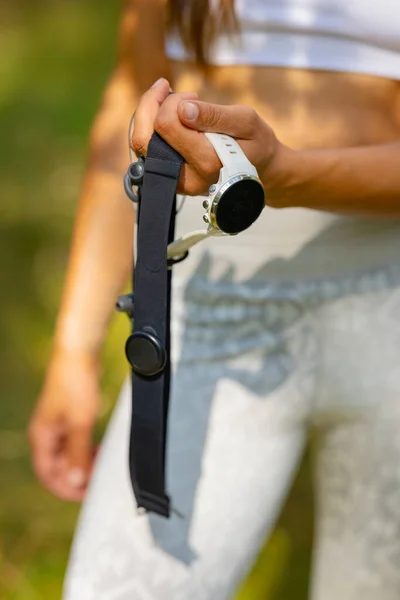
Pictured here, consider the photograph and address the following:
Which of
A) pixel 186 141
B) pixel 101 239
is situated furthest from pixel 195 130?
pixel 101 239

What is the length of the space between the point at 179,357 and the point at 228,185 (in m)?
0.45

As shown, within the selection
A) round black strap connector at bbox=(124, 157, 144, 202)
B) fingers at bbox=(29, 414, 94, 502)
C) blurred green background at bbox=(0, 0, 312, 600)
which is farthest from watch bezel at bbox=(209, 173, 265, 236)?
blurred green background at bbox=(0, 0, 312, 600)

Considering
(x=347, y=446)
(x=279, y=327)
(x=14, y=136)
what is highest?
(x=279, y=327)

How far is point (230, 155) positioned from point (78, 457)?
803 mm

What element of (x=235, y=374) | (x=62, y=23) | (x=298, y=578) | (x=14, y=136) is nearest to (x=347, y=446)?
(x=235, y=374)

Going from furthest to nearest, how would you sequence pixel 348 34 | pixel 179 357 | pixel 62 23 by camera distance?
pixel 62 23 < pixel 179 357 < pixel 348 34

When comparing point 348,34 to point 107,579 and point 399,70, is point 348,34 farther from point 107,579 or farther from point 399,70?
point 107,579

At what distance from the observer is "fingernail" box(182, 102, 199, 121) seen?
0.94 m

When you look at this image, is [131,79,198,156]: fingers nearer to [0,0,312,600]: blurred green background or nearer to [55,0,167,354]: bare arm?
[55,0,167,354]: bare arm

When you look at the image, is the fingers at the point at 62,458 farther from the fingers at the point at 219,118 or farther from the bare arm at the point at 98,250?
the fingers at the point at 219,118

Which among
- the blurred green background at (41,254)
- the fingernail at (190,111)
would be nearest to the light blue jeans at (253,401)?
the fingernail at (190,111)

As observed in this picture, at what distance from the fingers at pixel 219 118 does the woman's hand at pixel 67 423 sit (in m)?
0.64

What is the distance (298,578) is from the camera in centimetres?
261

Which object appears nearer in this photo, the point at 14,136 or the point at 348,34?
the point at 348,34
